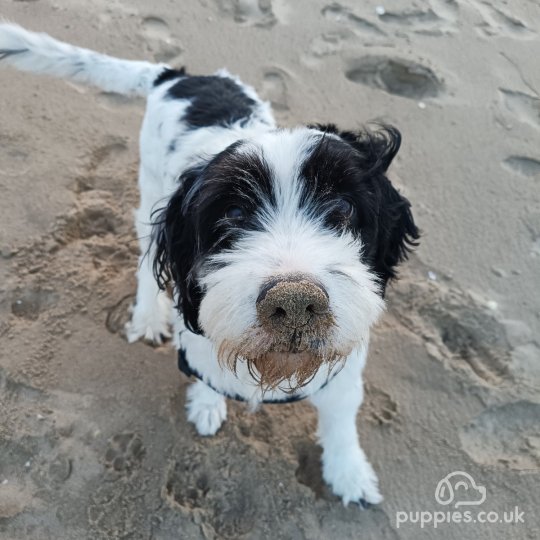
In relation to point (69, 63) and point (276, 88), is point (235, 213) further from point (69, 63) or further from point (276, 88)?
point (276, 88)

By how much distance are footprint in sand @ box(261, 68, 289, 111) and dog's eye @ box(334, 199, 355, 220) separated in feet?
8.06

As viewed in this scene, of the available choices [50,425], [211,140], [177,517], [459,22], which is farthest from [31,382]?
[459,22]

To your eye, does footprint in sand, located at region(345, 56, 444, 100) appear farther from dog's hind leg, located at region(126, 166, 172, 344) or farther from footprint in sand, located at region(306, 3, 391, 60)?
dog's hind leg, located at region(126, 166, 172, 344)

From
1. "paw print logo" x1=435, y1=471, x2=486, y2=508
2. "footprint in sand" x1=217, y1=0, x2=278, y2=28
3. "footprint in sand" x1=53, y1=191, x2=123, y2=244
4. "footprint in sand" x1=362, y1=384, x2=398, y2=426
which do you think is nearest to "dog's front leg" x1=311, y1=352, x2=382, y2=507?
"footprint in sand" x1=362, y1=384, x2=398, y2=426

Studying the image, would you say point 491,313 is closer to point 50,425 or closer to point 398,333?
point 398,333

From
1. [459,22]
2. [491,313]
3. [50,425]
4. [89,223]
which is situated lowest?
[50,425]

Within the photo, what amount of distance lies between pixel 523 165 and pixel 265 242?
301cm

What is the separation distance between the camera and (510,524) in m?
A: 2.85

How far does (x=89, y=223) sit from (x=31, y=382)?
1.11m

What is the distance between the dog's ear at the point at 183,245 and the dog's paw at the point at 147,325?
0.95 metres

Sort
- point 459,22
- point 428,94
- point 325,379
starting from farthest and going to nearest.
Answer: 1. point 459,22
2. point 428,94
3. point 325,379

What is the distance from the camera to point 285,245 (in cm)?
192

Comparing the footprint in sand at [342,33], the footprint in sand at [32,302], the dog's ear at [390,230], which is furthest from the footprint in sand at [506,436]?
the footprint in sand at [342,33]

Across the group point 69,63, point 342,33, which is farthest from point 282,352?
point 342,33
